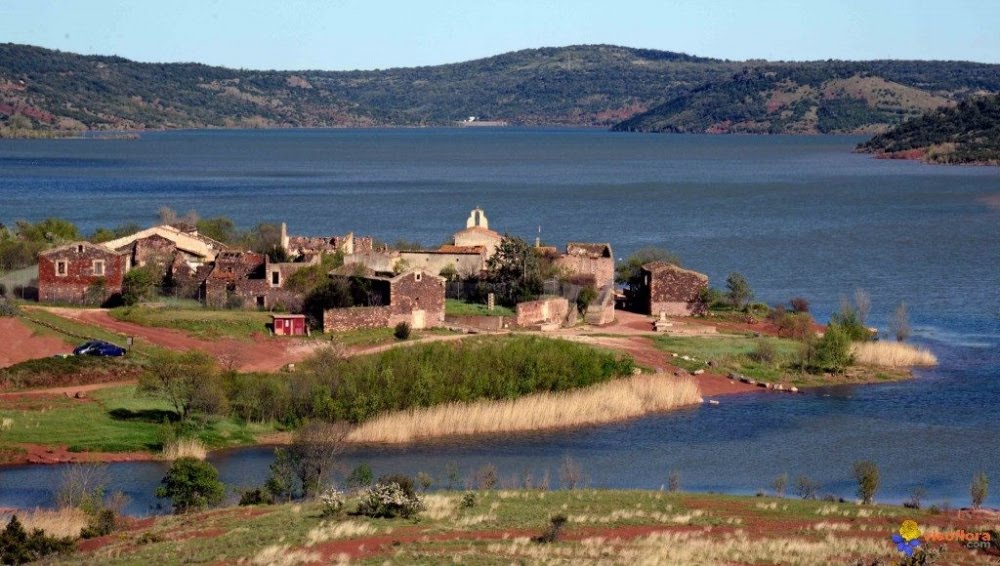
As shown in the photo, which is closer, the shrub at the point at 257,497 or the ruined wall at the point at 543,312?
the shrub at the point at 257,497

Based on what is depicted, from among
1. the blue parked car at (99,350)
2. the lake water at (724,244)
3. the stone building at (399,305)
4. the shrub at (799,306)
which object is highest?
the stone building at (399,305)

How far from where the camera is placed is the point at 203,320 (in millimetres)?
50469

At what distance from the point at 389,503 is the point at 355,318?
22.3 metres

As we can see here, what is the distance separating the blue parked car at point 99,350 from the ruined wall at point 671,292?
2014 centimetres

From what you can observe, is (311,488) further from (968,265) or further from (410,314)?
(968,265)

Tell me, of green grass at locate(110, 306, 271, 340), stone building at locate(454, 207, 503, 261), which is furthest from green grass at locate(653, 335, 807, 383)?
green grass at locate(110, 306, 271, 340)

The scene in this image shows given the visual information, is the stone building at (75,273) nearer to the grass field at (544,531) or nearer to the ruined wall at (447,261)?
the ruined wall at (447,261)

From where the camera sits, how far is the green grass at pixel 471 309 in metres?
53.7

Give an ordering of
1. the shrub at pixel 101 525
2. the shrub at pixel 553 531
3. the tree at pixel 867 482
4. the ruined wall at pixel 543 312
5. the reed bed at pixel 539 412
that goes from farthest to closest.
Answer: the ruined wall at pixel 543 312 → the reed bed at pixel 539 412 → the tree at pixel 867 482 → the shrub at pixel 101 525 → the shrub at pixel 553 531

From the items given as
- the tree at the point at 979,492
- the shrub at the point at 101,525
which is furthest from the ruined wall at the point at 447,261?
the shrub at the point at 101,525

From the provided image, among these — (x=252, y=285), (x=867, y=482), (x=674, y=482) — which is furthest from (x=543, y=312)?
(x=867, y=482)

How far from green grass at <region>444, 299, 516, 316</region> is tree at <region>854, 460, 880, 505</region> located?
20.6m

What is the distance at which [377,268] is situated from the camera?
184ft

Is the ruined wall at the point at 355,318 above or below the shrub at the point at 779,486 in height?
above
